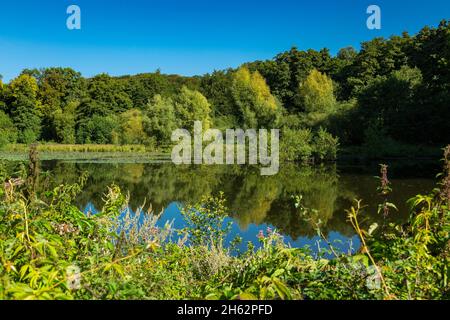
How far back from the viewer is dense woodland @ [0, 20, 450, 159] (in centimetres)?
2794

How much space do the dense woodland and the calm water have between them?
7486mm

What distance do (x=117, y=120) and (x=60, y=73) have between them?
13.3m

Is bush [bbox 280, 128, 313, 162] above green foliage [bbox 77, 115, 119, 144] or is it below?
below

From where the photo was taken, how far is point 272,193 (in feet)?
46.1

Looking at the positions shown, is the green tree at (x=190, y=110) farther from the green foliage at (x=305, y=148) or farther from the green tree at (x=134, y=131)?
the green foliage at (x=305, y=148)

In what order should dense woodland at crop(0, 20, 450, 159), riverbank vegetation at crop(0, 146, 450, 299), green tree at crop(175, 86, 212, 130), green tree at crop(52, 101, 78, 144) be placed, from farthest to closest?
green tree at crop(52, 101, 78, 144)
green tree at crop(175, 86, 212, 130)
dense woodland at crop(0, 20, 450, 159)
riverbank vegetation at crop(0, 146, 450, 299)

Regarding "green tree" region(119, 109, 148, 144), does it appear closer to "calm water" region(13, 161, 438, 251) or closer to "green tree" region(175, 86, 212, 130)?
"green tree" region(175, 86, 212, 130)

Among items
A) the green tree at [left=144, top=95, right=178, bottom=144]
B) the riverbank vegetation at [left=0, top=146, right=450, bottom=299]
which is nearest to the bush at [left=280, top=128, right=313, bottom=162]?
the green tree at [left=144, top=95, right=178, bottom=144]

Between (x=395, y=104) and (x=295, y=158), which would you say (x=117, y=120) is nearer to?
(x=295, y=158)

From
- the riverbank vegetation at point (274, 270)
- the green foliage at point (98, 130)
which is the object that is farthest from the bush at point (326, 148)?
the riverbank vegetation at point (274, 270)
